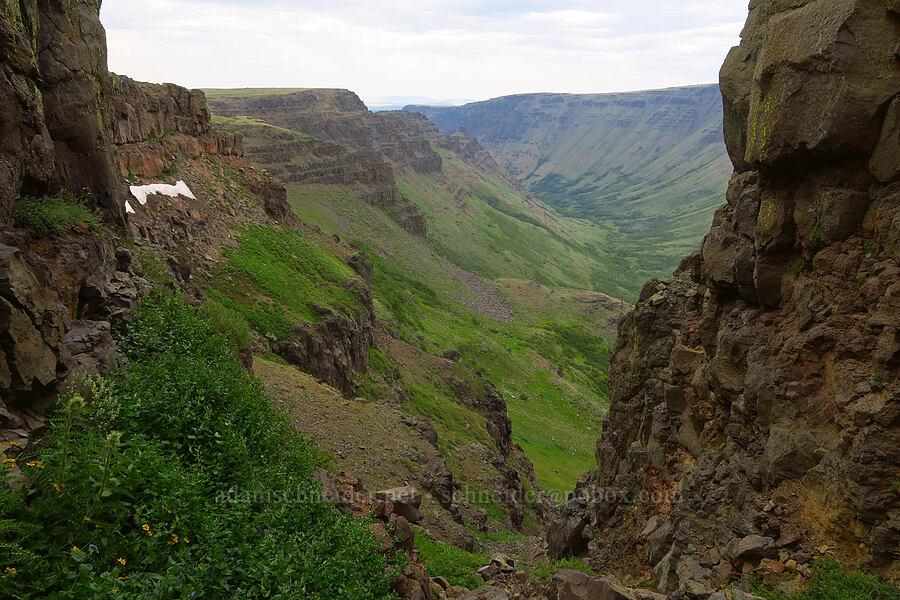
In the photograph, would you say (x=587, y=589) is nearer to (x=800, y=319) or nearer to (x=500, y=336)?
(x=800, y=319)

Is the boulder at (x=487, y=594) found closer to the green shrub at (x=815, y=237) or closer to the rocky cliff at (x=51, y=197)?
the rocky cliff at (x=51, y=197)

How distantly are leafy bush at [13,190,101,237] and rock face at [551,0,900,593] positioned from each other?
67.7 ft

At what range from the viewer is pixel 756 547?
13.2m

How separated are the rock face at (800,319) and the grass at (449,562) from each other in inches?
240

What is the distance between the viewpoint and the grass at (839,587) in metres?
11.0

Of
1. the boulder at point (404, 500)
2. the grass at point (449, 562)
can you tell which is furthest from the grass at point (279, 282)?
the grass at point (449, 562)

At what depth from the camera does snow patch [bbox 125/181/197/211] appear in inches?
1587

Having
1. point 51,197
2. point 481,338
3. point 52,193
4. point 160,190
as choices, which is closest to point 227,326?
point 52,193

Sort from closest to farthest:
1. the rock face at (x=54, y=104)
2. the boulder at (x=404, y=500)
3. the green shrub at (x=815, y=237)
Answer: the green shrub at (x=815, y=237) → the rock face at (x=54, y=104) → the boulder at (x=404, y=500)

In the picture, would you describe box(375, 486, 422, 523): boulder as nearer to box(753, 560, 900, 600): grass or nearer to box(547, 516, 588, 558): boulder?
box(547, 516, 588, 558): boulder

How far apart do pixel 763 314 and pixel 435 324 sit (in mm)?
92332

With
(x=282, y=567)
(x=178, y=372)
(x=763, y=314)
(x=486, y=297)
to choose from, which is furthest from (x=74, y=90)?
(x=486, y=297)

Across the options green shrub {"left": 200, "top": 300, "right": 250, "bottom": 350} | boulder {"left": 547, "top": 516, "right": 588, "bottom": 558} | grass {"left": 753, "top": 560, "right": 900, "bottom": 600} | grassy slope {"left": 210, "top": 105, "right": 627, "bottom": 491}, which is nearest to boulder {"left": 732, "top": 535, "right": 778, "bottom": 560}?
grass {"left": 753, "top": 560, "right": 900, "bottom": 600}

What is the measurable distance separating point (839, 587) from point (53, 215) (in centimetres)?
2246
